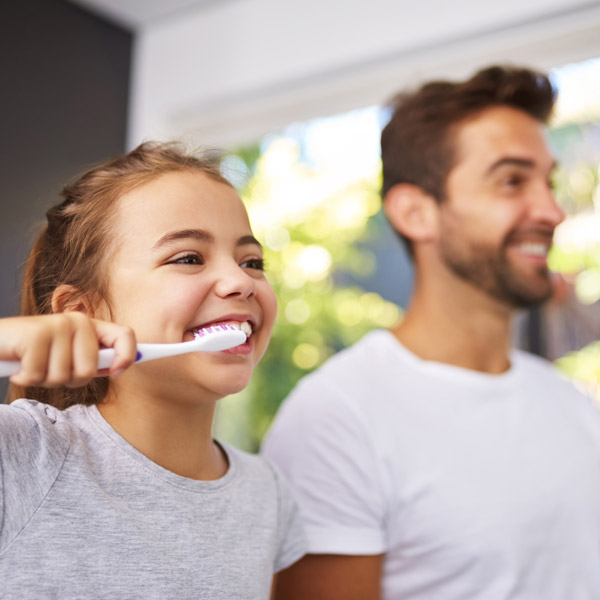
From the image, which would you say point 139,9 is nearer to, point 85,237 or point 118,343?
point 85,237

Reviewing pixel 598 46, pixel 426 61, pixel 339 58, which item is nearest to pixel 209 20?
pixel 339 58

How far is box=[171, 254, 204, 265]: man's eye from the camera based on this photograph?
33.6 inches

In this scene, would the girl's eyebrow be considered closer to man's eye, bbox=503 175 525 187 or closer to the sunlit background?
man's eye, bbox=503 175 525 187

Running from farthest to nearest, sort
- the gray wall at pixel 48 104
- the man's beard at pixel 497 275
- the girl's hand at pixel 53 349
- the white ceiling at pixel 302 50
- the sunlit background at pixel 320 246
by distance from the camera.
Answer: the sunlit background at pixel 320 246
the gray wall at pixel 48 104
the white ceiling at pixel 302 50
the man's beard at pixel 497 275
the girl's hand at pixel 53 349

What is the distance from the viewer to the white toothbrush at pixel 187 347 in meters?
0.61

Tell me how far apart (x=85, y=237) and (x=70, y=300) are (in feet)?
0.25

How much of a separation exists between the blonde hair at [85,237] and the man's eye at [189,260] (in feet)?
0.29

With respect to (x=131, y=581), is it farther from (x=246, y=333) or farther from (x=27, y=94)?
(x=27, y=94)

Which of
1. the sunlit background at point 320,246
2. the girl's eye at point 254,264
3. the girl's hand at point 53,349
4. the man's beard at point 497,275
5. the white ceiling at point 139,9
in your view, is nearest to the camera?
the girl's hand at point 53,349

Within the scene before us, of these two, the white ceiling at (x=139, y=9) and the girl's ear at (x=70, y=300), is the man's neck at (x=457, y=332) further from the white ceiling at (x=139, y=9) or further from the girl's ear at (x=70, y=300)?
the white ceiling at (x=139, y=9)

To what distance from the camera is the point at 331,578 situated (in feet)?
3.81

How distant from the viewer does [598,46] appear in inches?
73.5

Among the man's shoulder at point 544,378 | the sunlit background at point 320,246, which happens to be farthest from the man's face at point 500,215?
the sunlit background at point 320,246

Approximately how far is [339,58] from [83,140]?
860 millimetres
